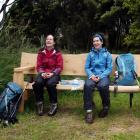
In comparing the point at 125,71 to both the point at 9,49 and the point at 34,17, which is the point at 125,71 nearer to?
the point at 9,49

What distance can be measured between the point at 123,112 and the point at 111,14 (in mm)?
11501

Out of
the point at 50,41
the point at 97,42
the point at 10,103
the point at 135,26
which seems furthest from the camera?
the point at 135,26

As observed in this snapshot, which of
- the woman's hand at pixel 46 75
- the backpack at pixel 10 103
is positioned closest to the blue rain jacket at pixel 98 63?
the woman's hand at pixel 46 75

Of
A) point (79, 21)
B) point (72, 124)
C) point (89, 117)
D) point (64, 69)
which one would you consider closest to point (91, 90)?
point (89, 117)

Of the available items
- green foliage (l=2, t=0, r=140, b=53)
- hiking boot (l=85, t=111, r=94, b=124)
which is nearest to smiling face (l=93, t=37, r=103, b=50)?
hiking boot (l=85, t=111, r=94, b=124)

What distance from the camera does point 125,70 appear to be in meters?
7.92

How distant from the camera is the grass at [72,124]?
6.67m

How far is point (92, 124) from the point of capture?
23.9ft

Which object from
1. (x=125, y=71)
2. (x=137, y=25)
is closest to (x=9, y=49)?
(x=125, y=71)

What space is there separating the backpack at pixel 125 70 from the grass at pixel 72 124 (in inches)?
21.0

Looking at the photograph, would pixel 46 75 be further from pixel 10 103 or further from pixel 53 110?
pixel 10 103

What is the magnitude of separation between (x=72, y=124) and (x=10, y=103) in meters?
1.01

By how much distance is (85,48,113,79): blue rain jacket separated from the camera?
7805mm

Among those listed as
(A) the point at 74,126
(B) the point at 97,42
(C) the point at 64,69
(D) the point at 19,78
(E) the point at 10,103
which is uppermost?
(B) the point at 97,42
